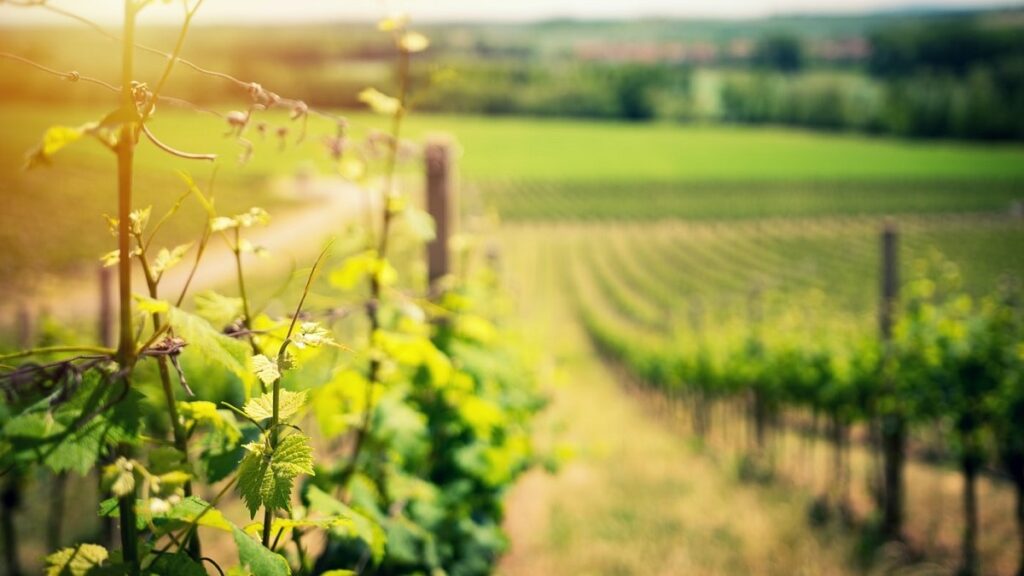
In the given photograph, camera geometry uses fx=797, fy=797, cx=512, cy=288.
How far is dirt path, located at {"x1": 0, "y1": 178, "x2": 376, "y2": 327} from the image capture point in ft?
57.8

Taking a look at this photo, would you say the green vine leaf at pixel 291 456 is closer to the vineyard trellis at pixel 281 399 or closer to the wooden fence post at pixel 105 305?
the vineyard trellis at pixel 281 399

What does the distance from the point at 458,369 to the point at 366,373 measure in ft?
2.06

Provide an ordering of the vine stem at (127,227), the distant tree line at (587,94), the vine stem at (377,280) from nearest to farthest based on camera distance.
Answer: the vine stem at (127,227) < the vine stem at (377,280) < the distant tree line at (587,94)

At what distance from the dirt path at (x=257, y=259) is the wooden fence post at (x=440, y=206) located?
28cm

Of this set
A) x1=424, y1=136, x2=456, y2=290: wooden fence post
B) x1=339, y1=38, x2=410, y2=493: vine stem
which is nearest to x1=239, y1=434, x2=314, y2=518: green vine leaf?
x1=339, y1=38, x2=410, y2=493: vine stem

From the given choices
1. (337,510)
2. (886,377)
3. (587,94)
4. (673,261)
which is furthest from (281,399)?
(587,94)

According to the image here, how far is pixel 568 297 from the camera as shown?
29.0 m

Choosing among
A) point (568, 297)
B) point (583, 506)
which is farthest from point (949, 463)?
point (568, 297)

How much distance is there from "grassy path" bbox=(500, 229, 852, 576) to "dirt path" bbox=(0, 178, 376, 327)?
2024 millimetres

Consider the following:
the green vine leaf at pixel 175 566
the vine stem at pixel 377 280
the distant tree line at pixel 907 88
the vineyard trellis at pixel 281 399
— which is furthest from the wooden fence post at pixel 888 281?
the distant tree line at pixel 907 88

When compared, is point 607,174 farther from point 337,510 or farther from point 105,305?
point 337,510

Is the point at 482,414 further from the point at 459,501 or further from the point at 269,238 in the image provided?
the point at 269,238

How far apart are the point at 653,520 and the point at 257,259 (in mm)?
2718

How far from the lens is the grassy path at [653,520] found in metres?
4.02
